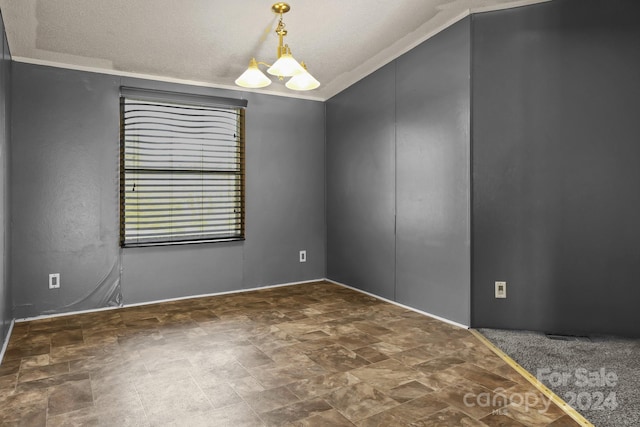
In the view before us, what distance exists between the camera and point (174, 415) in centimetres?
198

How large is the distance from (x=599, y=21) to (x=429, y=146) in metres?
1.53

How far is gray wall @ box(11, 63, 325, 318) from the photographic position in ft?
12.0

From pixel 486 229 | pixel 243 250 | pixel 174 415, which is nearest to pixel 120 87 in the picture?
pixel 243 250

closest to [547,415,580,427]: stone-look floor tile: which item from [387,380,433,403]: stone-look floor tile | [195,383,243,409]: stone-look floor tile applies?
[387,380,433,403]: stone-look floor tile

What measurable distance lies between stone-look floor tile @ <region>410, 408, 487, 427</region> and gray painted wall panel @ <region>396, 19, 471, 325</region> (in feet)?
4.58

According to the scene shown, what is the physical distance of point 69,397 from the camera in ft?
7.08

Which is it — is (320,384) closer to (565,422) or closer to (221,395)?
(221,395)

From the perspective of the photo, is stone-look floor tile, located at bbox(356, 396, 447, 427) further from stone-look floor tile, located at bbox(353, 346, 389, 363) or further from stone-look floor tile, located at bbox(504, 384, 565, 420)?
stone-look floor tile, located at bbox(353, 346, 389, 363)

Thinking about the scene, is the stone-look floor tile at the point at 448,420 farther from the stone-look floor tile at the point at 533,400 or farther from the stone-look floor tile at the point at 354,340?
the stone-look floor tile at the point at 354,340

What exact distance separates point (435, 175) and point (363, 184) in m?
1.13

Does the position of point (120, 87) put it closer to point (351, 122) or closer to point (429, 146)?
point (351, 122)

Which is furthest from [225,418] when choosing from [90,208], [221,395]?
[90,208]

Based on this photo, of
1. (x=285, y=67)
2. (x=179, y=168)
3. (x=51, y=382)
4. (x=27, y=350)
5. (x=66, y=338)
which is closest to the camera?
(x=51, y=382)

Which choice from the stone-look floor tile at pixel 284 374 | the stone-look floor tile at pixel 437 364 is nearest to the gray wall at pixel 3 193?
the stone-look floor tile at pixel 284 374
